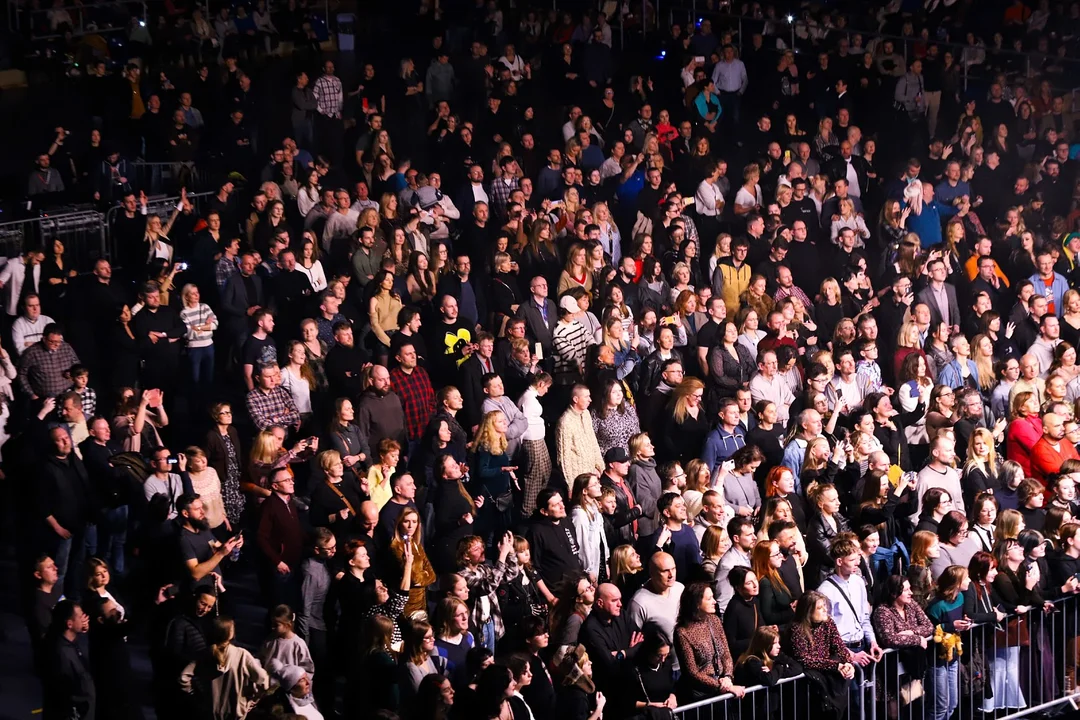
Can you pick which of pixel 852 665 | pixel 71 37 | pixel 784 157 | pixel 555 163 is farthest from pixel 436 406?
pixel 71 37

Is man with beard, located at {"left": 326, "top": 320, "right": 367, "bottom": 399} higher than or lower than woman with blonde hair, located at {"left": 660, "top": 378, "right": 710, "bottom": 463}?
higher

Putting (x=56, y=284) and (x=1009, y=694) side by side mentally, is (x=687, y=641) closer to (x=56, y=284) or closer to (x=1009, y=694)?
(x=1009, y=694)

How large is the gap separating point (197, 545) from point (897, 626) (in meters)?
4.20

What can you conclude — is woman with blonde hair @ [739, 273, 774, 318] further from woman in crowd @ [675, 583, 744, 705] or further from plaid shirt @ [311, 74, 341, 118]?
plaid shirt @ [311, 74, 341, 118]

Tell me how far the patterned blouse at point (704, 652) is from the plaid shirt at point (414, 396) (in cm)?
347

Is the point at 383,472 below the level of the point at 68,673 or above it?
above

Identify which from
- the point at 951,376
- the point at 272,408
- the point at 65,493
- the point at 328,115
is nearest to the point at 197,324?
the point at 272,408

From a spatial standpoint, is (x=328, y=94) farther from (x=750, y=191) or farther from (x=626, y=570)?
(x=626, y=570)

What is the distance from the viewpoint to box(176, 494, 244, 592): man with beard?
10289mm

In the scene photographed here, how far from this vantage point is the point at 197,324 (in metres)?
13.2

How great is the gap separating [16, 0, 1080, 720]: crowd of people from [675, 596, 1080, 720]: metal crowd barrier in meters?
0.04

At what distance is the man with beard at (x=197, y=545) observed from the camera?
10289mm

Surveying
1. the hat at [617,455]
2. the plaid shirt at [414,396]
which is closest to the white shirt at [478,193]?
the plaid shirt at [414,396]

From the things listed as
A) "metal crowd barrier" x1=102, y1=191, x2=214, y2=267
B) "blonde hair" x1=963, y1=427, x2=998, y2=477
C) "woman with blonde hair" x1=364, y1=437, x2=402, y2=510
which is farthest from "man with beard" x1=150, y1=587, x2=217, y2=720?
"metal crowd barrier" x1=102, y1=191, x2=214, y2=267
